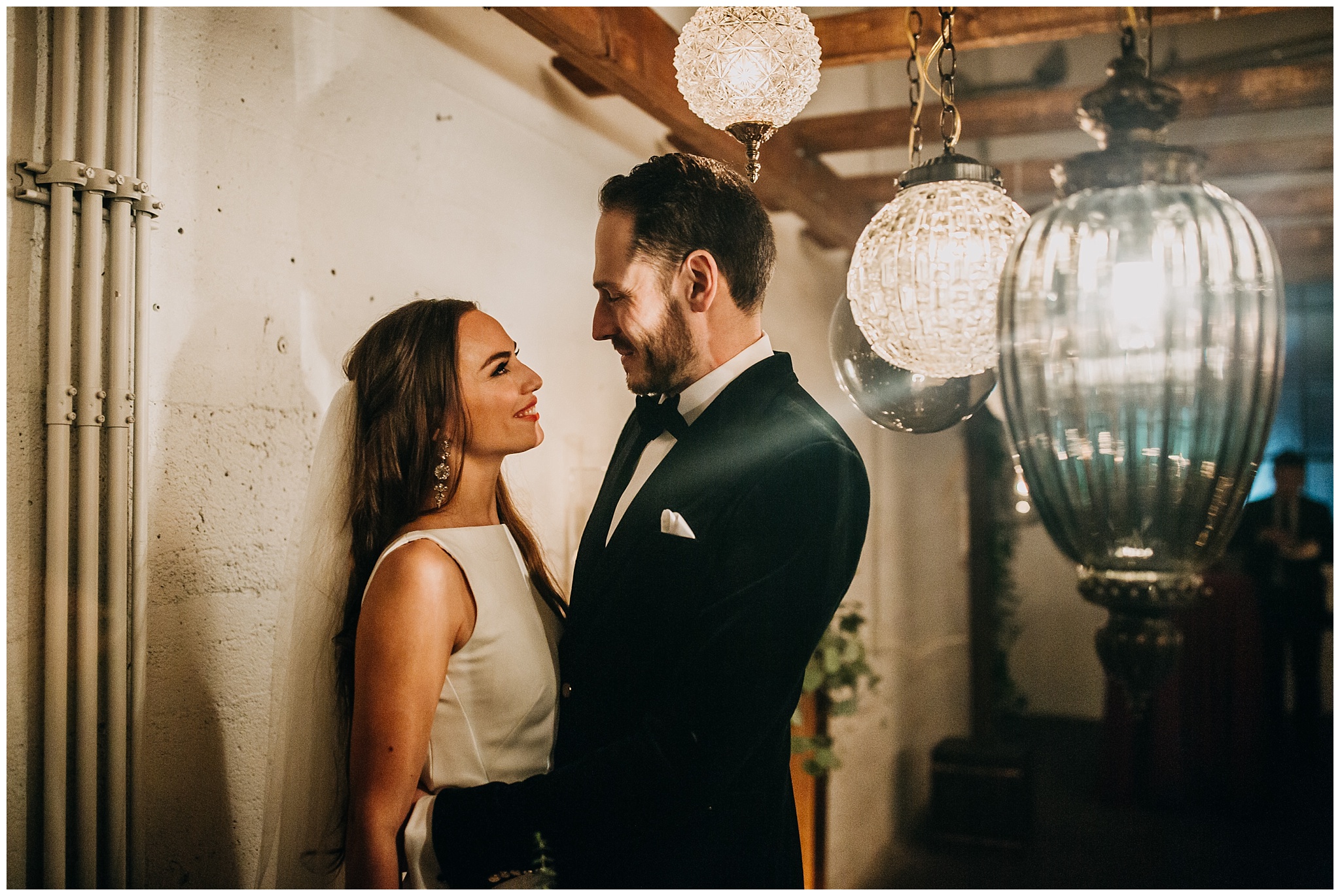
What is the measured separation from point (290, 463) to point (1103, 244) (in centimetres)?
153

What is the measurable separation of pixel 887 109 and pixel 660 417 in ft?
8.02

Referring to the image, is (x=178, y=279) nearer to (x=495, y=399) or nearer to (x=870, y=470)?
(x=495, y=399)

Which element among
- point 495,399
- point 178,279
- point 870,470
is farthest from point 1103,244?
point 870,470

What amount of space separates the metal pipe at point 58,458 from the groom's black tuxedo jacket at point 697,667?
534mm

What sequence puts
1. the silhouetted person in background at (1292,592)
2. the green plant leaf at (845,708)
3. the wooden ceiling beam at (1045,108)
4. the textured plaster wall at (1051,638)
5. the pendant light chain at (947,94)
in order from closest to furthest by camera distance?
the pendant light chain at (947,94) < the wooden ceiling beam at (1045,108) < the green plant leaf at (845,708) < the silhouetted person in background at (1292,592) < the textured plaster wall at (1051,638)

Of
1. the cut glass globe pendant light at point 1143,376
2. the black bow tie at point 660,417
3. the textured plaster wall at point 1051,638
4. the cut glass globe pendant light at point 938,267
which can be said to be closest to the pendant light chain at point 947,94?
the cut glass globe pendant light at point 938,267

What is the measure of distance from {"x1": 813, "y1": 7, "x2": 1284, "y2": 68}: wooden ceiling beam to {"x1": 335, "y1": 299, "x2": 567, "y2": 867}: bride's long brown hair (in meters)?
1.56

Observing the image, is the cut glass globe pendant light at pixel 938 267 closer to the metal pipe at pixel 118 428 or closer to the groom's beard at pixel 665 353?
the groom's beard at pixel 665 353

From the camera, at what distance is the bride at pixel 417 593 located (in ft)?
4.60

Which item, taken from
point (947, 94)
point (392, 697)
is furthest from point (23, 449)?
point (947, 94)

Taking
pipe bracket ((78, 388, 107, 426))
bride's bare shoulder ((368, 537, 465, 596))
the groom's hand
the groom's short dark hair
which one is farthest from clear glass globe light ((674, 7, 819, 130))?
the groom's hand

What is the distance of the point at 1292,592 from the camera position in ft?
18.1

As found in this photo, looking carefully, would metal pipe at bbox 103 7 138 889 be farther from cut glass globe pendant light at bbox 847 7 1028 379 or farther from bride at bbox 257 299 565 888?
cut glass globe pendant light at bbox 847 7 1028 379

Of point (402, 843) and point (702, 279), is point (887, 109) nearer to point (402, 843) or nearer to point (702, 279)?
point (702, 279)
